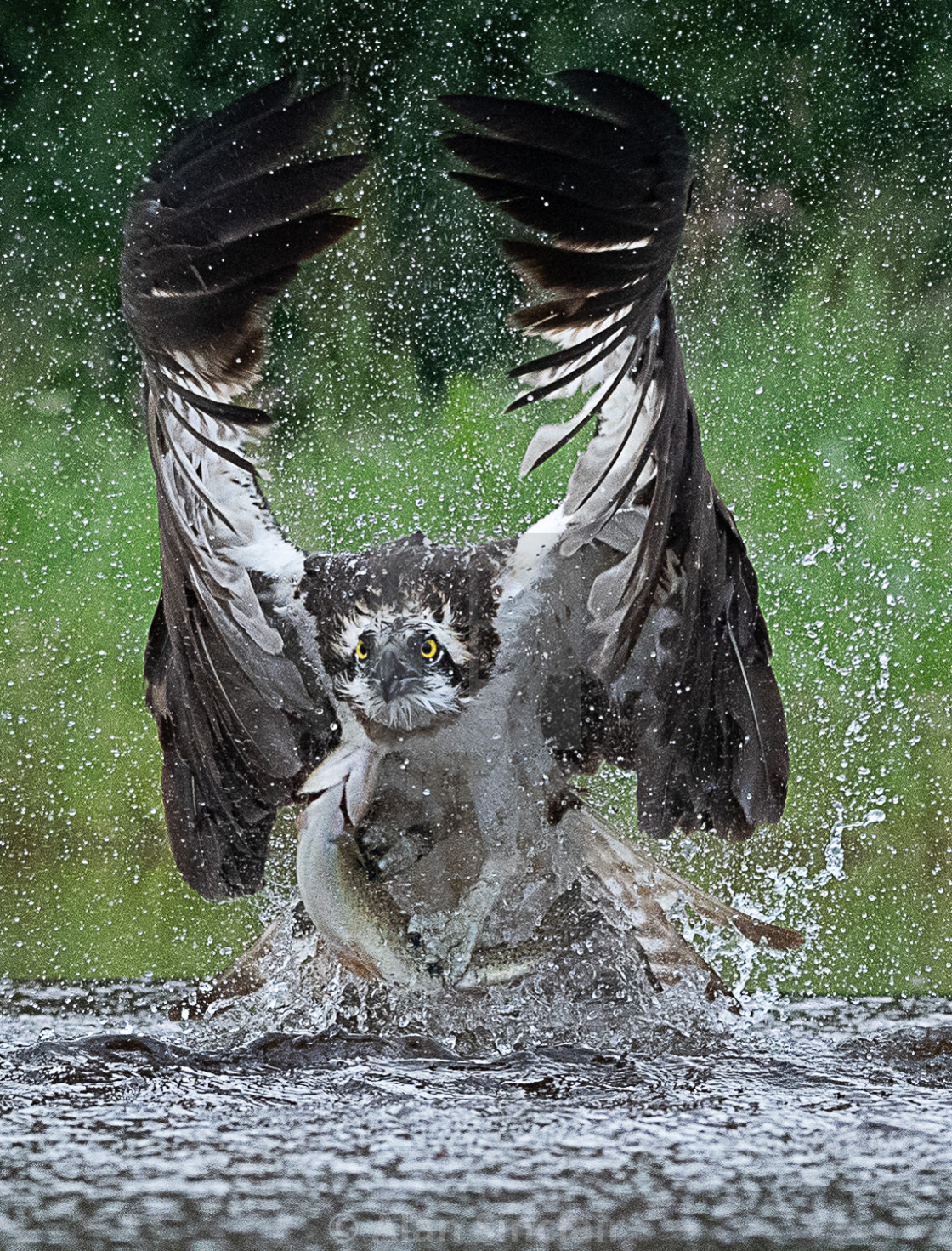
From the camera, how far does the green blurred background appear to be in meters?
4.57

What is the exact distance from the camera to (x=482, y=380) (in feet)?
13.9

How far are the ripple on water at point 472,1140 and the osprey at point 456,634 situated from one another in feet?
1.01

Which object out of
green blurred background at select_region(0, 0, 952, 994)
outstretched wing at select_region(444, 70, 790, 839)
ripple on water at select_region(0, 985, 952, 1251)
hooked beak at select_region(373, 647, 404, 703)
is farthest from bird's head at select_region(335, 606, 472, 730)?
green blurred background at select_region(0, 0, 952, 994)

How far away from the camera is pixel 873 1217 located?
1.53 meters

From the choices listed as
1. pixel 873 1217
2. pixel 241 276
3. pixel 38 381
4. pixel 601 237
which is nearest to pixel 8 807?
pixel 38 381

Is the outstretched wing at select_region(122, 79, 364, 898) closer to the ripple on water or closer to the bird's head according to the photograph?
the bird's head

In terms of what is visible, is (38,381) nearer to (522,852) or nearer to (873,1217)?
(522,852)

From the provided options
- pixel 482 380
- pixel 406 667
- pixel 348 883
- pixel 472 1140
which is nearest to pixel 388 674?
pixel 406 667

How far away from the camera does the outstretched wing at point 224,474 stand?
86.2 inches

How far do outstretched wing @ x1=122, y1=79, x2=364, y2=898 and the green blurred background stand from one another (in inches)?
60.4

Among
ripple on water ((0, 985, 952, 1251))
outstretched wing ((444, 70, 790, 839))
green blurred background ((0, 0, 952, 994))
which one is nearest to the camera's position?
ripple on water ((0, 985, 952, 1251))

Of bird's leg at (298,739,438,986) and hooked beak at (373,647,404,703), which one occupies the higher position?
hooked beak at (373,647,404,703)

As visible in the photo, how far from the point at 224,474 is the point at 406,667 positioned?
50 centimetres

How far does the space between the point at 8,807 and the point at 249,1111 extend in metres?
3.56
